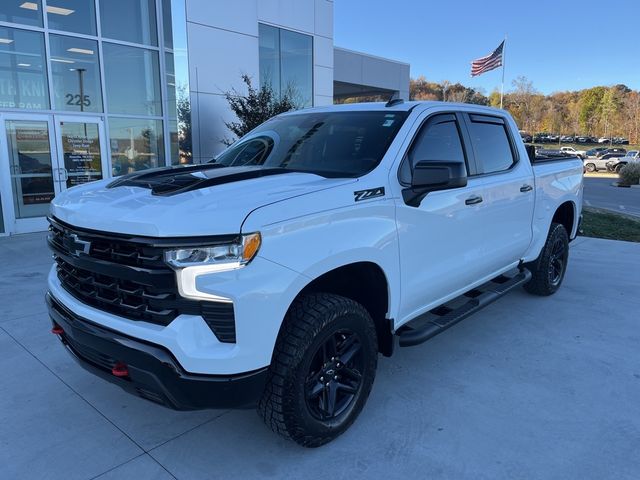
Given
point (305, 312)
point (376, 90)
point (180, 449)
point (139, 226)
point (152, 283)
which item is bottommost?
point (180, 449)

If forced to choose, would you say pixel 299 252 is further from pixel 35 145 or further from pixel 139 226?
pixel 35 145

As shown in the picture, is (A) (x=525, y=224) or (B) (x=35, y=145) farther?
(B) (x=35, y=145)

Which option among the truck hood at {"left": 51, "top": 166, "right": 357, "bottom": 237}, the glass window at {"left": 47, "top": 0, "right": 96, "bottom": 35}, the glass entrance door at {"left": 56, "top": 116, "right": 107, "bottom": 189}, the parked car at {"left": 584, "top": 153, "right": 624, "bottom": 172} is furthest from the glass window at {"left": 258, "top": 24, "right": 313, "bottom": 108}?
the parked car at {"left": 584, "top": 153, "right": 624, "bottom": 172}

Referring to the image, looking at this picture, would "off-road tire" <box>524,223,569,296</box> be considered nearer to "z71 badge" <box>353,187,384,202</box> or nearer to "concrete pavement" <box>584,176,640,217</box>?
"z71 badge" <box>353,187,384,202</box>

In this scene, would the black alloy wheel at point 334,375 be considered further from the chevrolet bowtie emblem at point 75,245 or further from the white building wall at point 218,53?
the white building wall at point 218,53

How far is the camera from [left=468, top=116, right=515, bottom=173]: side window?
4.18m

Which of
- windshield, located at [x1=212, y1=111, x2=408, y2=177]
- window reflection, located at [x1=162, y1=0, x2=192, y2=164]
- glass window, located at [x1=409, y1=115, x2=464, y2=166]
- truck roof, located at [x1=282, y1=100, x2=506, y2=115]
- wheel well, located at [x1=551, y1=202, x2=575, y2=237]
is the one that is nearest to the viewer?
windshield, located at [x1=212, y1=111, x2=408, y2=177]

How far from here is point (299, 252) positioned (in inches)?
97.3

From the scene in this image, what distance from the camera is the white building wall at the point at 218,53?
1163 cm

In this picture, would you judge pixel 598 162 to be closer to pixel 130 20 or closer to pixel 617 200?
pixel 617 200

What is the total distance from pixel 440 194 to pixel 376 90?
22.5m

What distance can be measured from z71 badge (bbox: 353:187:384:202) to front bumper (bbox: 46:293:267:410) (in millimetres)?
1095

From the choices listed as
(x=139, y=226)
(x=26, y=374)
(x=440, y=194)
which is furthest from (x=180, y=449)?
(x=440, y=194)

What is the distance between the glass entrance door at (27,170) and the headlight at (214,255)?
29.3 feet
